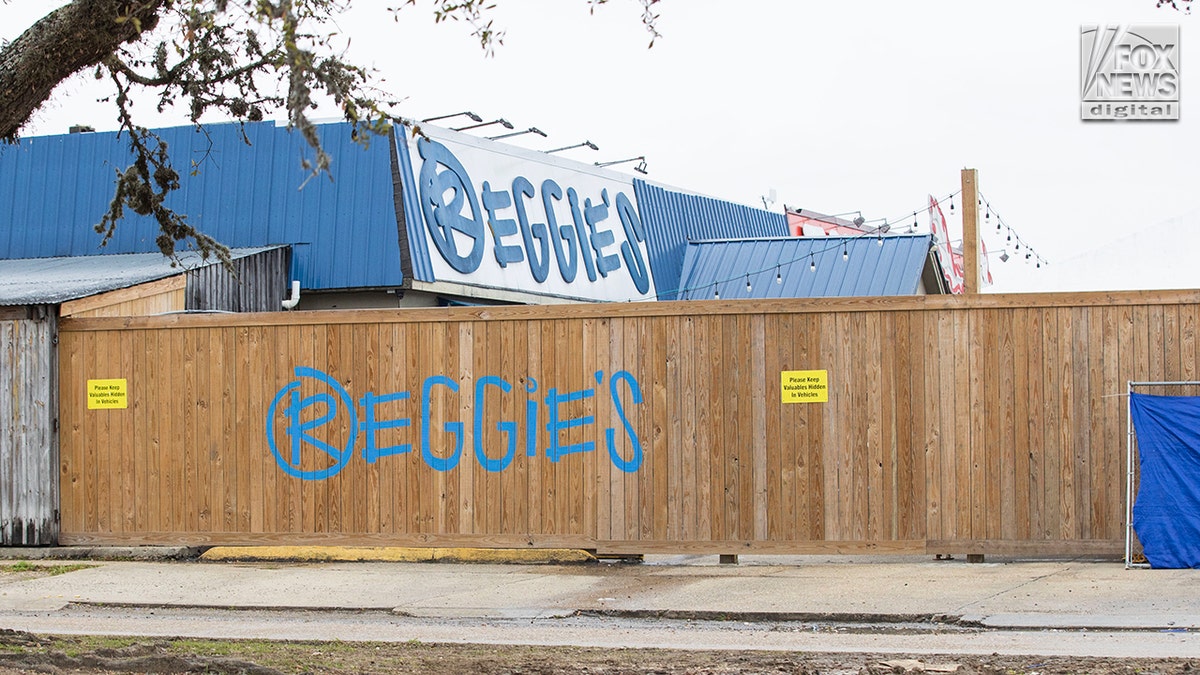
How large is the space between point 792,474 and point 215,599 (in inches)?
199

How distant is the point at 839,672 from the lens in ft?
24.5

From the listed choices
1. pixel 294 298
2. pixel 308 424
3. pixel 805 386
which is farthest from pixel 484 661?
pixel 294 298

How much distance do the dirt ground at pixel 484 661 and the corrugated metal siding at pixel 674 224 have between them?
1672 cm

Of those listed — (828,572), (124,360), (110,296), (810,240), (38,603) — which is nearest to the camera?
(38,603)

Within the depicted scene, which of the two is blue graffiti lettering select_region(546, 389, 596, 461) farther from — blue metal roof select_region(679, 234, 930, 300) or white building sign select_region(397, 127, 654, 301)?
blue metal roof select_region(679, 234, 930, 300)

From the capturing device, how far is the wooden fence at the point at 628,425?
1233 cm

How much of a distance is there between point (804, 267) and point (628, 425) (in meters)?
12.8

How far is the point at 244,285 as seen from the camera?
1883cm

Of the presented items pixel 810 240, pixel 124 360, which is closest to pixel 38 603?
pixel 124 360

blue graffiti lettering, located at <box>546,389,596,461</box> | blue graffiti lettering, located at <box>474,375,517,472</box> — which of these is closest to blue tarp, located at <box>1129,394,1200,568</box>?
blue graffiti lettering, located at <box>546,389,596,461</box>

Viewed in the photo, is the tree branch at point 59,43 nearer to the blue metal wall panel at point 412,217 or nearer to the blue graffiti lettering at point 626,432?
the blue graffiti lettering at point 626,432

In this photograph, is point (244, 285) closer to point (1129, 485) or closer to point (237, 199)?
point (237, 199)

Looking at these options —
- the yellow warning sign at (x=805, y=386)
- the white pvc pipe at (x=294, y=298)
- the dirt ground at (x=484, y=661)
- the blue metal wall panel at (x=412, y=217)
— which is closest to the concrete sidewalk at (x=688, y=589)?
the yellow warning sign at (x=805, y=386)

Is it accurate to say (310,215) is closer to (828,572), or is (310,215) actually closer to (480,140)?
(480,140)
